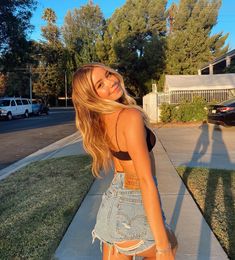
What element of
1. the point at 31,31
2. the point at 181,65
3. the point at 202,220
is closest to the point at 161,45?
the point at 181,65

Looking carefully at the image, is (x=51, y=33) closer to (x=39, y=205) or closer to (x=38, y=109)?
(x=38, y=109)

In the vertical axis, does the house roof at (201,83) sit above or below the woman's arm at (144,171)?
above

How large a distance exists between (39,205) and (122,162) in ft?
13.3

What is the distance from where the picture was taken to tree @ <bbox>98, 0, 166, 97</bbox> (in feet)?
158

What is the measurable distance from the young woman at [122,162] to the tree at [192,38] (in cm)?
4419

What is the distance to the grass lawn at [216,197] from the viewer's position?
14.5 ft

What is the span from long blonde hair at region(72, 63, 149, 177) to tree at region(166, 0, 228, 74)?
4416 cm

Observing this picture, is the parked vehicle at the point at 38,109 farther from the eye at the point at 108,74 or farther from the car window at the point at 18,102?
the eye at the point at 108,74

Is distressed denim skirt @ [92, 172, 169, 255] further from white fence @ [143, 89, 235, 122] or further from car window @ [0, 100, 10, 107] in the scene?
car window @ [0, 100, 10, 107]

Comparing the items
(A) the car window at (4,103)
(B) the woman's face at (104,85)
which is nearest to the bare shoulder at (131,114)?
(B) the woman's face at (104,85)

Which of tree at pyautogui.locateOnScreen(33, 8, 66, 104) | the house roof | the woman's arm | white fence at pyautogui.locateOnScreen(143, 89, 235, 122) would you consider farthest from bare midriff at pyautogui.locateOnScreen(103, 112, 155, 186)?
tree at pyautogui.locateOnScreen(33, 8, 66, 104)

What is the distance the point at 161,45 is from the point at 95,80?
47281 millimetres

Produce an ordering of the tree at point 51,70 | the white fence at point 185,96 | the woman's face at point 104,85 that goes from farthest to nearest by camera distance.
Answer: the tree at point 51,70 → the white fence at point 185,96 → the woman's face at point 104,85

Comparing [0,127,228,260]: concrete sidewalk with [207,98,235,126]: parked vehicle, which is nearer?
[0,127,228,260]: concrete sidewalk
